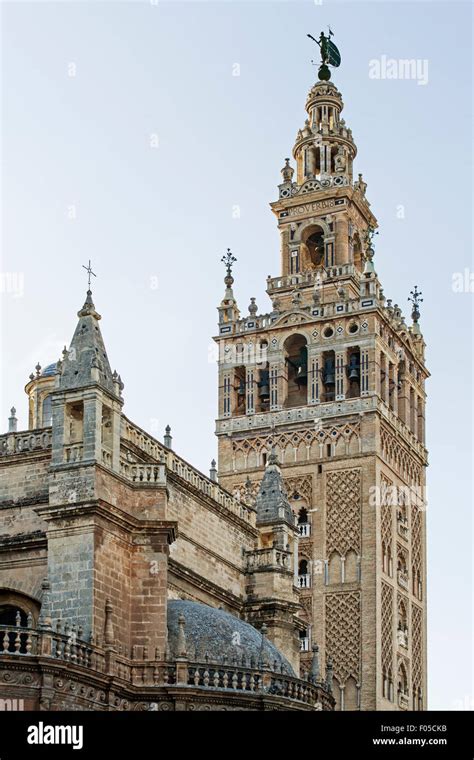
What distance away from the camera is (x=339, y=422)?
5003cm

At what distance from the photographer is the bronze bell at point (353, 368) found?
50625 mm

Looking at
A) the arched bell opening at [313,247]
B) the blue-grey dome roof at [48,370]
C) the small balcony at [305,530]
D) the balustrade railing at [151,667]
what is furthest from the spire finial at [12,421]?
the arched bell opening at [313,247]

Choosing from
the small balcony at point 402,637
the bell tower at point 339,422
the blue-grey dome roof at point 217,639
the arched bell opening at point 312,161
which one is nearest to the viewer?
the blue-grey dome roof at point 217,639

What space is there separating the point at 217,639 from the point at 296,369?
75.7 feet

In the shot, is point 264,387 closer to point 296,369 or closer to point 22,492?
point 296,369

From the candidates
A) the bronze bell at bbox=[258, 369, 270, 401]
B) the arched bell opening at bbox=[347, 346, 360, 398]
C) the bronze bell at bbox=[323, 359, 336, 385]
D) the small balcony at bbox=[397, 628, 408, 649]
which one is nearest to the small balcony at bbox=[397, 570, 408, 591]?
the small balcony at bbox=[397, 628, 408, 649]

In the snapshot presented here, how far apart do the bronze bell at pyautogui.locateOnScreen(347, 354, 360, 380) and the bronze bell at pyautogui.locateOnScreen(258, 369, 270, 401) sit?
314 centimetres

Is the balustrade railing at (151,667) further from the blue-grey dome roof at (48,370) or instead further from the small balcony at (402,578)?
the small balcony at (402,578)

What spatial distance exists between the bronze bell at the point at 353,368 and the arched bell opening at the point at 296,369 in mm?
1777

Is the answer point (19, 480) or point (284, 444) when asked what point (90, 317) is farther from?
point (284, 444)

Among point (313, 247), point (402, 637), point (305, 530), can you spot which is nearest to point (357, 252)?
point (313, 247)

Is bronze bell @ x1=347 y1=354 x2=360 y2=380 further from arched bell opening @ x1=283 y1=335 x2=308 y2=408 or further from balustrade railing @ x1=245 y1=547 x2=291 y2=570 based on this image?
balustrade railing @ x1=245 y1=547 x2=291 y2=570
